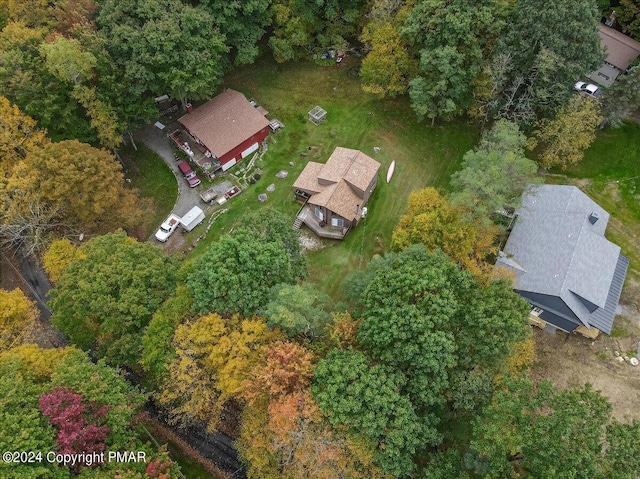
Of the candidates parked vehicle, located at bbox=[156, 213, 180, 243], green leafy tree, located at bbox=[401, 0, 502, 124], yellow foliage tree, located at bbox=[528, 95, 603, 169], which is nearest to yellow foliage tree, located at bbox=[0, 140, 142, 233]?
parked vehicle, located at bbox=[156, 213, 180, 243]

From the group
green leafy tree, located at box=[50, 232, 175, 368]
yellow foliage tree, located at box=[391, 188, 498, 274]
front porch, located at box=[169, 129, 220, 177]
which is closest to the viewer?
green leafy tree, located at box=[50, 232, 175, 368]

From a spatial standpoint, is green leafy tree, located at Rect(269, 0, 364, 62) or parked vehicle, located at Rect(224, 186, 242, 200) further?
green leafy tree, located at Rect(269, 0, 364, 62)

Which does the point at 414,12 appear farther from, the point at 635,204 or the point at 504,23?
the point at 635,204

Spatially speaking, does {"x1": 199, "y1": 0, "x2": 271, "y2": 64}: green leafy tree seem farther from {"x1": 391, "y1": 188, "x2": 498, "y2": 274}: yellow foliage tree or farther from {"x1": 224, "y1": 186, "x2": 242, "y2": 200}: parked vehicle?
{"x1": 391, "y1": 188, "x2": 498, "y2": 274}: yellow foliage tree

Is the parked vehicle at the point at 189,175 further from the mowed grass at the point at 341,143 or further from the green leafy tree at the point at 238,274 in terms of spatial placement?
the green leafy tree at the point at 238,274

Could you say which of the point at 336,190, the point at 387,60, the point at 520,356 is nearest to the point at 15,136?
the point at 336,190

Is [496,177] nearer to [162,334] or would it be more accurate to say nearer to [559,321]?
[559,321]
